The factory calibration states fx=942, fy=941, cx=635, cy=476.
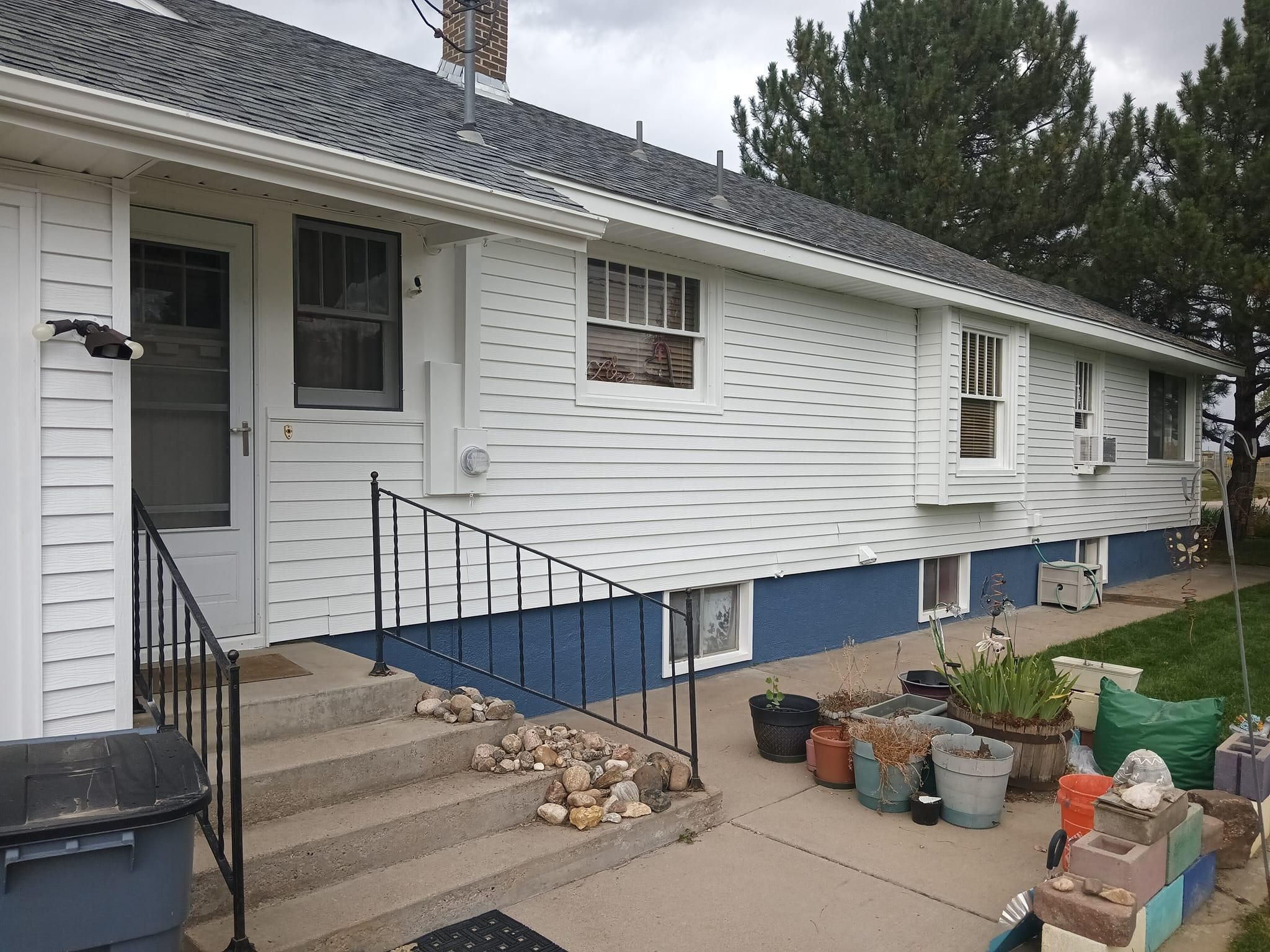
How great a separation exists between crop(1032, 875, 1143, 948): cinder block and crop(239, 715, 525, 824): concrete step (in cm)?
234

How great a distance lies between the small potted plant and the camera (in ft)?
17.2

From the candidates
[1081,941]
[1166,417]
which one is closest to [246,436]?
[1081,941]

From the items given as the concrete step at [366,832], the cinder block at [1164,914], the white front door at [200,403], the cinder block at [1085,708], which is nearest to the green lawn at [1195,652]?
the cinder block at [1085,708]

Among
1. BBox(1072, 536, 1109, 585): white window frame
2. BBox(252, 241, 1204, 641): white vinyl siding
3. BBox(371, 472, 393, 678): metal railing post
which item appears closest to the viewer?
BBox(371, 472, 393, 678): metal railing post

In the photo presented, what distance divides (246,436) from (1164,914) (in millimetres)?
4479

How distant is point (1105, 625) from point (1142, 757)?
6.56 meters

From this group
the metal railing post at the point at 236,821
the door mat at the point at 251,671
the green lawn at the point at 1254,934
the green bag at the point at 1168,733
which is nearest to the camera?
the metal railing post at the point at 236,821

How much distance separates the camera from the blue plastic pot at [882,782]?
4.55m

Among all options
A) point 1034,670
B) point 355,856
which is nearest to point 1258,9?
point 1034,670

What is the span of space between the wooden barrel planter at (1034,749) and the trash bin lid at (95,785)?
3.82m

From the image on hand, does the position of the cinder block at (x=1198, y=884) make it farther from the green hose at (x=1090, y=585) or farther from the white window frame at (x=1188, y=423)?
the white window frame at (x=1188, y=423)

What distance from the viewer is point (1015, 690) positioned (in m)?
4.88

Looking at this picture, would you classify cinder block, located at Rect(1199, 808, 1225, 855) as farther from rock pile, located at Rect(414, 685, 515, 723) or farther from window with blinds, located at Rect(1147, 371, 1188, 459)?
window with blinds, located at Rect(1147, 371, 1188, 459)

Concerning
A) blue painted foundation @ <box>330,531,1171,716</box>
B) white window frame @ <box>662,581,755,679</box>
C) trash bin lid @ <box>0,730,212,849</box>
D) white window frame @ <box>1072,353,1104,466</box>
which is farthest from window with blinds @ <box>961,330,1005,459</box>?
trash bin lid @ <box>0,730,212,849</box>
